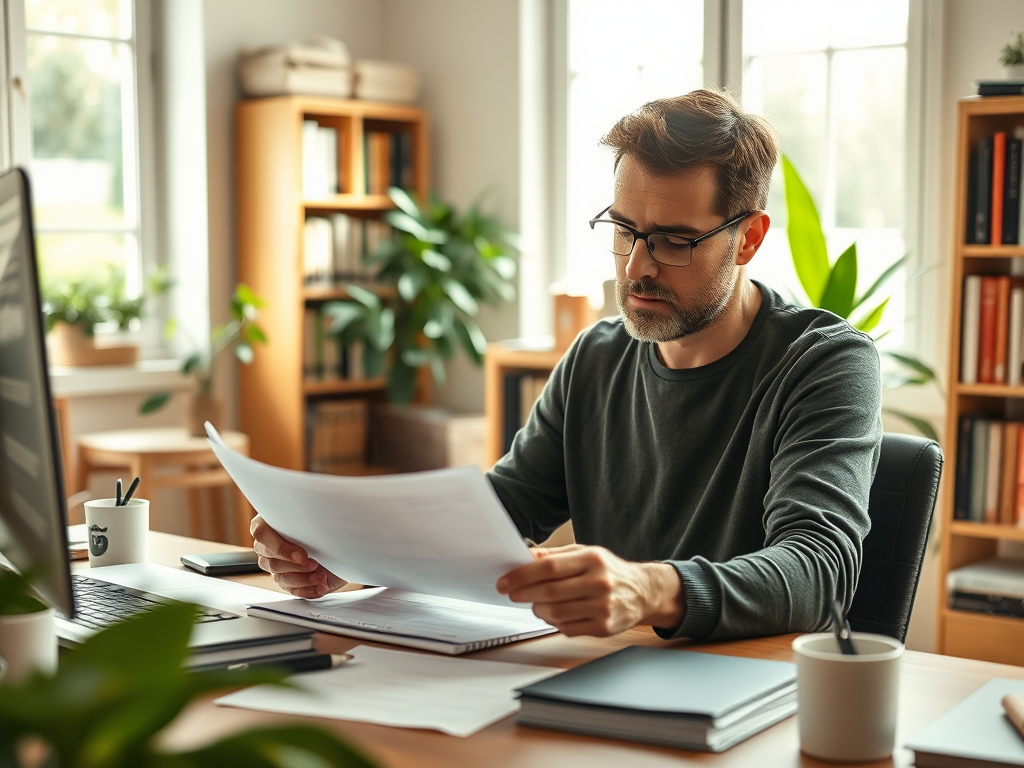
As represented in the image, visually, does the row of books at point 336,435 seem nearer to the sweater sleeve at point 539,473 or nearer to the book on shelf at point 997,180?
the book on shelf at point 997,180

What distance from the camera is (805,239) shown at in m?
3.06

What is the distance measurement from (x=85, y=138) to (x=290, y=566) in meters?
3.06

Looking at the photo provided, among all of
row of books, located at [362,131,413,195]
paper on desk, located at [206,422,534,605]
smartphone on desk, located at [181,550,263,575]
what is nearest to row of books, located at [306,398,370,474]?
row of books, located at [362,131,413,195]

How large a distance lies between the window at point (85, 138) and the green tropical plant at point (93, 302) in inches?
1.8

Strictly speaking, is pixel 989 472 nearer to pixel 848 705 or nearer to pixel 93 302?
pixel 848 705

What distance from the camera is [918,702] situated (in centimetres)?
105

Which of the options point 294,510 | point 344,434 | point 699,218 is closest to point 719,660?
point 294,510

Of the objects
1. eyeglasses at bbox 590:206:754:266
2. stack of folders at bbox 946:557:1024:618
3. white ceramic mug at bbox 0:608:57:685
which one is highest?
eyeglasses at bbox 590:206:754:266

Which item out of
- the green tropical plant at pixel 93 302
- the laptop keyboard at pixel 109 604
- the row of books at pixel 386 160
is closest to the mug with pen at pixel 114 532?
the laptop keyboard at pixel 109 604

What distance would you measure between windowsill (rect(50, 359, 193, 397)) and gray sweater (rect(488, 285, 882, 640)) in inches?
89.9

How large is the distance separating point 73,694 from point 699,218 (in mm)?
1359

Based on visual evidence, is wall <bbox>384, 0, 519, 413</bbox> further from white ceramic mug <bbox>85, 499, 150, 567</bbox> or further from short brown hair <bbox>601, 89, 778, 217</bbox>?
white ceramic mug <bbox>85, 499, 150, 567</bbox>

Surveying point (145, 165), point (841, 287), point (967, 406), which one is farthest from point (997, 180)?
point (145, 165)

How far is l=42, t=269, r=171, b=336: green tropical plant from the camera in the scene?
3809mm
